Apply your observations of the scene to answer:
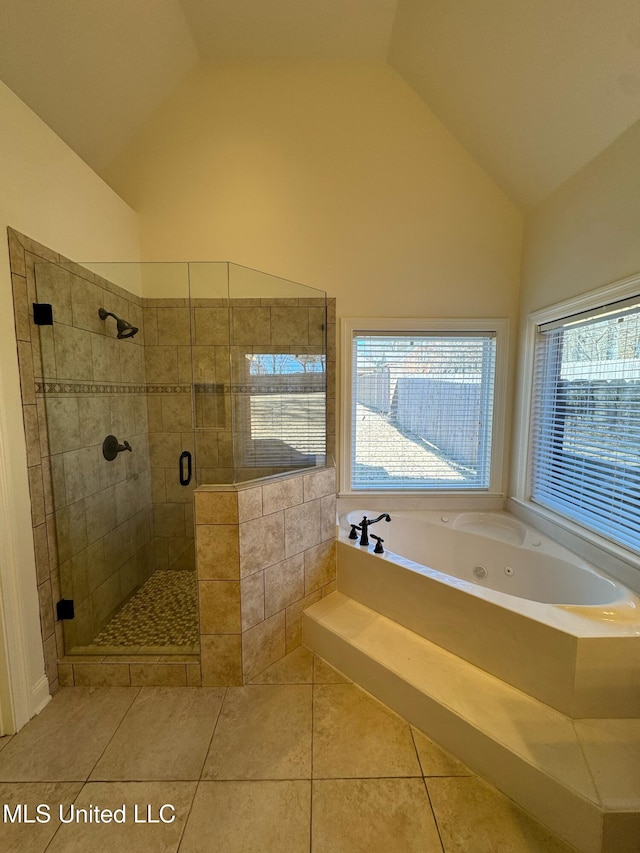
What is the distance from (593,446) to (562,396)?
0.38m

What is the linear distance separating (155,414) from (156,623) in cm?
131

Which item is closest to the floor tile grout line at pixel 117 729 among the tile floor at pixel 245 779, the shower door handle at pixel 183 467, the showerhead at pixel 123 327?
the tile floor at pixel 245 779

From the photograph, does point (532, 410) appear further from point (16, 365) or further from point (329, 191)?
point (16, 365)

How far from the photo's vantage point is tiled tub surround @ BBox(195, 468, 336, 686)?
1.59 m

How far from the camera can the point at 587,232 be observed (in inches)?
70.7

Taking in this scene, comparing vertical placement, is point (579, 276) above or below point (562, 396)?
above

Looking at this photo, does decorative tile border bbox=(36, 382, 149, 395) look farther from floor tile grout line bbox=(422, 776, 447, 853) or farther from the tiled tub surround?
floor tile grout line bbox=(422, 776, 447, 853)

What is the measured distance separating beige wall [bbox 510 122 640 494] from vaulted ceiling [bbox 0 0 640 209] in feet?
0.32

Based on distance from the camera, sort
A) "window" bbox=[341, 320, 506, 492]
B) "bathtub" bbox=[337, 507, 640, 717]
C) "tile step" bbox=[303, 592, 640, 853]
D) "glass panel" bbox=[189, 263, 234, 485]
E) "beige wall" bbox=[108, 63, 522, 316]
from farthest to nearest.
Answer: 1. "window" bbox=[341, 320, 506, 492]
2. "beige wall" bbox=[108, 63, 522, 316]
3. "glass panel" bbox=[189, 263, 234, 485]
4. "bathtub" bbox=[337, 507, 640, 717]
5. "tile step" bbox=[303, 592, 640, 853]

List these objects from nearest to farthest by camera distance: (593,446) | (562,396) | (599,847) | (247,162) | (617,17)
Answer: (599,847) → (617,17) → (593,446) → (562,396) → (247,162)

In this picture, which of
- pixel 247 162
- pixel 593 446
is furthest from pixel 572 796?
pixel 247 162

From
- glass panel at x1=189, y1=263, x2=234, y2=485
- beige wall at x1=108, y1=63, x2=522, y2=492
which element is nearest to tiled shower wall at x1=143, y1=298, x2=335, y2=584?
glass panel at x1=189, y1=263, x2=234, y2=485

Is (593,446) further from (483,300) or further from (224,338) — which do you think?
(224,338)

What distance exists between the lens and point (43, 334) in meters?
1.54
